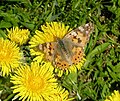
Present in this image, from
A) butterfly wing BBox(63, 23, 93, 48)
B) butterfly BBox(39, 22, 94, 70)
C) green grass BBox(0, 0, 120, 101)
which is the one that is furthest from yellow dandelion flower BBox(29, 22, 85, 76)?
green grass BBox(0, 0, 120, 101)

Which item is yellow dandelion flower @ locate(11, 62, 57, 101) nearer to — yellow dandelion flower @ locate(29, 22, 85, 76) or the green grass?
yellow dandelion flower @ locate(29, 22, 85, 76)

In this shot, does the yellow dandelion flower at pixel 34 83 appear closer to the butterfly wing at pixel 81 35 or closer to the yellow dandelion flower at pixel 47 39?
the yellow dandelion flower at pixel 47 39

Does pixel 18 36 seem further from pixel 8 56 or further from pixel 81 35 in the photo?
pixel 81 35

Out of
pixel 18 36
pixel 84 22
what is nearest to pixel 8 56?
pixel 18 36

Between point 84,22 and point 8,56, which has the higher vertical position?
point 84,22

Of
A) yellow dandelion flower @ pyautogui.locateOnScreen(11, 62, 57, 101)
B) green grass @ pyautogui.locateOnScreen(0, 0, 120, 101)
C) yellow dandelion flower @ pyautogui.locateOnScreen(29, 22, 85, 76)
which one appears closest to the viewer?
yellow dandelion flower @ pyautogui.locateOnScreen(11, 62, 57, 101)

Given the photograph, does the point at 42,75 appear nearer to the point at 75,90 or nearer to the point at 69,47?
the point at 69,47
